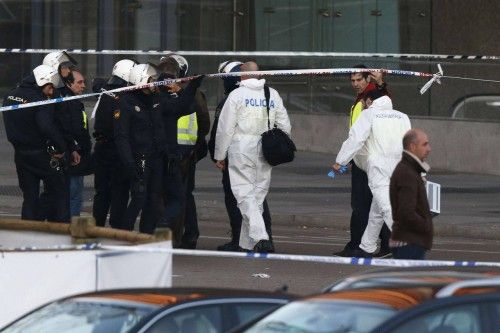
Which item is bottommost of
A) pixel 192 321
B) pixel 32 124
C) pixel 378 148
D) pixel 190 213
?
pixel 192 321

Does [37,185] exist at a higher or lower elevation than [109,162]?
lower

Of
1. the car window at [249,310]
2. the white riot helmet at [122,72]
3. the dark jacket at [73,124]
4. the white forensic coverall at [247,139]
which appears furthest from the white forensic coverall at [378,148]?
the car window at [249,310]

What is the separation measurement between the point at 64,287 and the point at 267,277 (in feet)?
16.3

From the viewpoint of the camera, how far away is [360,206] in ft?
46.1

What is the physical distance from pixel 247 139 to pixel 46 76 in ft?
6.31

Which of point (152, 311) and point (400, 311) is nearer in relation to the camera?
point (400, 311)

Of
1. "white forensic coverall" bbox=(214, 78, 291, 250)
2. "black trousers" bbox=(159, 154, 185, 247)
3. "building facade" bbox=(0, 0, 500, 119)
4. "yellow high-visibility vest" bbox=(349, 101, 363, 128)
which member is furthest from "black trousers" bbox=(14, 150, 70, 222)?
"building facade" bbox=(0, 0, 500, 119)

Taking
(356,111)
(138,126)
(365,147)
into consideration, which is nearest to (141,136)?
(138,126)

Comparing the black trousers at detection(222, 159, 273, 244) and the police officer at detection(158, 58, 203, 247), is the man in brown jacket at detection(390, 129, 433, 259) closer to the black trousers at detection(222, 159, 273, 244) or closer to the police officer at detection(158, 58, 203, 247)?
the police officer at detection(158, 58, 203, 247)

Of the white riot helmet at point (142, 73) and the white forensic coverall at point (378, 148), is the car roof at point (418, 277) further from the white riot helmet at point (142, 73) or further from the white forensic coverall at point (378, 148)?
the white riot helmet at point (142, 73)

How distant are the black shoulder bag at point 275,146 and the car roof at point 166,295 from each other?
21.8 ft

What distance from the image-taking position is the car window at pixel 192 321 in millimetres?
6527

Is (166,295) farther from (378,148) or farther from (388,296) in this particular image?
(378,148)

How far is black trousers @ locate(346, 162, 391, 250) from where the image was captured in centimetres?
1399
